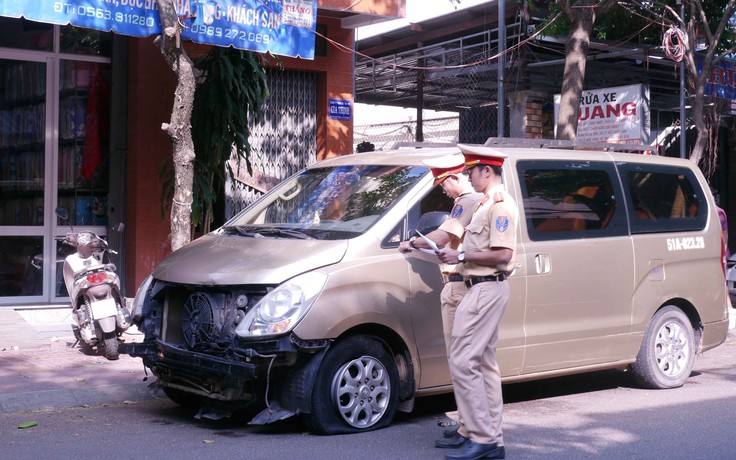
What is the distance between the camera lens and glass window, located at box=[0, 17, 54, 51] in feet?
37.0

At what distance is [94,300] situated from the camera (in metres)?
8.62

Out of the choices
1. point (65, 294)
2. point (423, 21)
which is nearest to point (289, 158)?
point (65, 294)

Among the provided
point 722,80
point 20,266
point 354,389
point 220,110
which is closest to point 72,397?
point 354,389

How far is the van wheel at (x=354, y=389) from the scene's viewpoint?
19.9 ft

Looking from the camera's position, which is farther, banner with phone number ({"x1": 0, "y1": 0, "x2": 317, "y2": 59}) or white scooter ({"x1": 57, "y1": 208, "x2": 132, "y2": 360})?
banner with phone number ({"x1": 0, "y1": 0, "x2": 317, "y2": 59})

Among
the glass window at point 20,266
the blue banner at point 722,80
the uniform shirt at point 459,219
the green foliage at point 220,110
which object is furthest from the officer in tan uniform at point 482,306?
the blue banner at point 722,80

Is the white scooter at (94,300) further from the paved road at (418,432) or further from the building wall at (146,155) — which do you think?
the building wall at (146,155)

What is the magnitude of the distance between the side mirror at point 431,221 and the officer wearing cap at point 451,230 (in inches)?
6.7

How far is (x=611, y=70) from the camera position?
15.9m

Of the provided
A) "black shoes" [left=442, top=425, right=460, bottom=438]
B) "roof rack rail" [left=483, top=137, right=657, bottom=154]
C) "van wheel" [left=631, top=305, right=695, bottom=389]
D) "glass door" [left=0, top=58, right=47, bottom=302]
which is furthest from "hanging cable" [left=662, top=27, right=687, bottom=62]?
"black shoes" [left=442, top=425, right=460, bottom=438]

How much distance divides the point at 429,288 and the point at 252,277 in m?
1.26

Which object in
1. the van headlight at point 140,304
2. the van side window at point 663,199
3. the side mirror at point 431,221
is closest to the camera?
the side mirror at point 431,221

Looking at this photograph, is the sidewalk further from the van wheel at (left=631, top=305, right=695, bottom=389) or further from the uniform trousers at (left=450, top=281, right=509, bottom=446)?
the van wheel at (left=631, top=305, right=695, bottom=389)

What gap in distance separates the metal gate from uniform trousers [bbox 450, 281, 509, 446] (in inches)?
270
